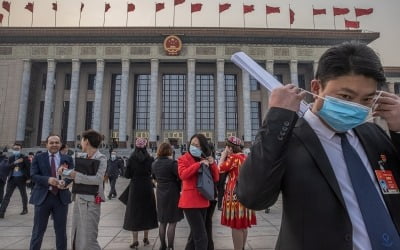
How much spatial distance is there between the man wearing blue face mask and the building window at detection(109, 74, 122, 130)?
131 feet

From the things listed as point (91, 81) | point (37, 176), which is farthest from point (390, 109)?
point (91, 81)

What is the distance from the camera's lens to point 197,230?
171 inches

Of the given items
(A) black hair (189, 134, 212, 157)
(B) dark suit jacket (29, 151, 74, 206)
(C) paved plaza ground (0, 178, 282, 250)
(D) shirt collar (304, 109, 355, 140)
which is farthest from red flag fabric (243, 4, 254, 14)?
(D) shirt collar (304, 109, 355, 140)

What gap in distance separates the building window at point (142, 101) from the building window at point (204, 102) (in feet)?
21.4

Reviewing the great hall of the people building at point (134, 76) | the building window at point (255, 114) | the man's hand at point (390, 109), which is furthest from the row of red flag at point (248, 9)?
the man's hand at point (390, 109)

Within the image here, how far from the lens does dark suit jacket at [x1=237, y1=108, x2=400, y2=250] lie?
1.16 metres

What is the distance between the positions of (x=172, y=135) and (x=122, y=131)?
256 inches

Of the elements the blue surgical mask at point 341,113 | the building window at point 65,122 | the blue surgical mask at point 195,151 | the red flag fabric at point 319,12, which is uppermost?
the red flag fabric at point 319,12

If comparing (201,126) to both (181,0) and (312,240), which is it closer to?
(181,0)

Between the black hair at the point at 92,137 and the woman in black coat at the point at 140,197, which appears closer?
the black hair at the point at 92,137

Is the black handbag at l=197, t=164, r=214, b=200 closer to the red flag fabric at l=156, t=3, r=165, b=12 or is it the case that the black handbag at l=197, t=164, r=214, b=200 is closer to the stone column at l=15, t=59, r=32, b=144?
the red flag fabric at l=156, t=3, r=165, b=12

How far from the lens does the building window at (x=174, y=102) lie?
132ft

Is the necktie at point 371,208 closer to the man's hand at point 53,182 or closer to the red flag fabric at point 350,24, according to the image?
the man's hand at point 53,182

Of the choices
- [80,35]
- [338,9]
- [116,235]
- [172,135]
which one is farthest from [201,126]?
[116,235]
